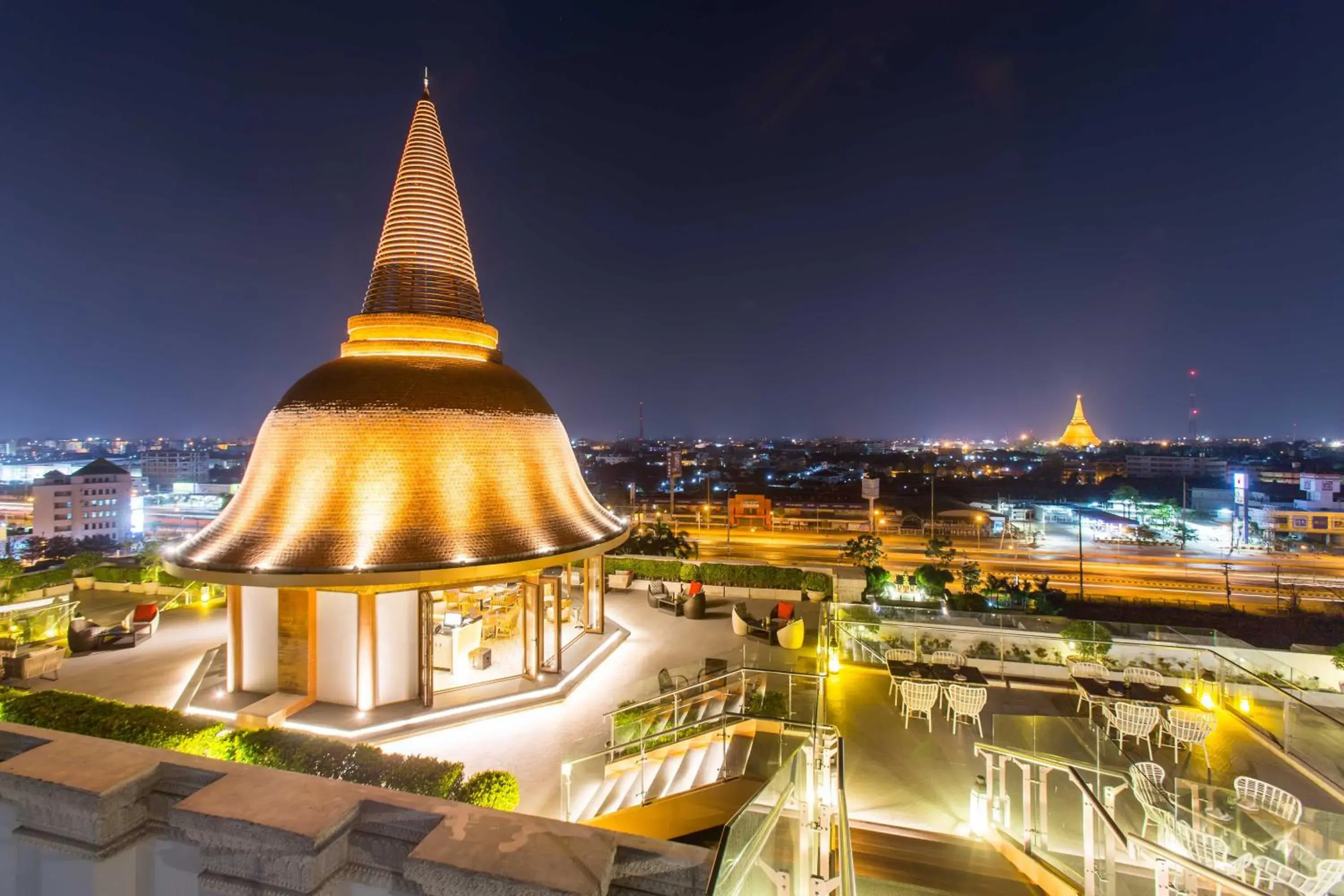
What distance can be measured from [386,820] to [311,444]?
1228cm

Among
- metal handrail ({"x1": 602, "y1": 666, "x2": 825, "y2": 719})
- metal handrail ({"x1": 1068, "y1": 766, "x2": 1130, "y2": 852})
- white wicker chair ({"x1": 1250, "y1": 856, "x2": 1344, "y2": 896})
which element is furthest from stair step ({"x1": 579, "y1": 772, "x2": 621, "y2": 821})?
white wicker chair ({"x1": 1250, "y1": 856, "x2": 1344, "y2": 896})

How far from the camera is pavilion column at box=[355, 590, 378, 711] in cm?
1229

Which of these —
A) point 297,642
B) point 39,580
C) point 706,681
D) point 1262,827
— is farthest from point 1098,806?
point 39,580

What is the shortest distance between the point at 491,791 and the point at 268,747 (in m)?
2.71

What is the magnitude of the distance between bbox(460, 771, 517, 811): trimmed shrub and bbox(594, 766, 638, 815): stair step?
2272 mm

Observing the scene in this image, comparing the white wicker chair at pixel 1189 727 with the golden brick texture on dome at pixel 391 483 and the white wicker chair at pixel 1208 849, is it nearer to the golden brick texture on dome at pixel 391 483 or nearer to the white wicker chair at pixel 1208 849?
the white wicker chair at pixel 1208 849

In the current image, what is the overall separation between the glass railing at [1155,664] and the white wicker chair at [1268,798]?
101 inches

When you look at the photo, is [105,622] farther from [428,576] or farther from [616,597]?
[616,597]

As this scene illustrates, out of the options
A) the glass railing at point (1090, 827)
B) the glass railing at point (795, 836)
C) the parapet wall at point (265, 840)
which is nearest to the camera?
the parapet wall at point (265, 840)

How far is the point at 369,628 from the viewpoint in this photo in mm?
12375

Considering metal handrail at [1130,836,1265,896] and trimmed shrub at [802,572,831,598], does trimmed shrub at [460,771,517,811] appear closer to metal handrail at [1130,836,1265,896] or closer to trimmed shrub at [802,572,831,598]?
metal handrail at [1130,836,1265,896]

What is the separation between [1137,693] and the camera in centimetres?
1121

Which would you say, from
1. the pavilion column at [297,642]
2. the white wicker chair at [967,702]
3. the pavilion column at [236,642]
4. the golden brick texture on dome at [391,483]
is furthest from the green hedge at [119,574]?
the white wicker chair at [967,702]

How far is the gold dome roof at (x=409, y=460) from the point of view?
486 inches
